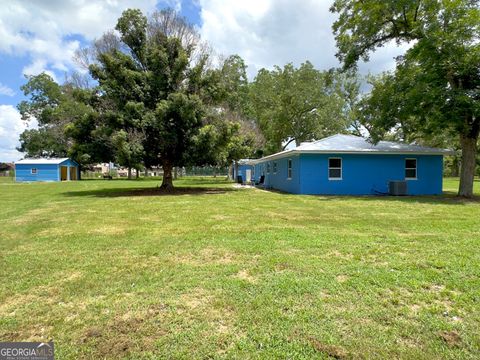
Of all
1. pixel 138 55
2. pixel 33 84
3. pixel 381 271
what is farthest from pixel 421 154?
pixel 33 84

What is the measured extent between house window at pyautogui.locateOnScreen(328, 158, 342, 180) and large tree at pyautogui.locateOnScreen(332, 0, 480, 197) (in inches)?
101

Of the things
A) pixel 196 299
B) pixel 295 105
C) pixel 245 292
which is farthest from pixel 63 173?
pixel 245 292

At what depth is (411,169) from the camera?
702 inches

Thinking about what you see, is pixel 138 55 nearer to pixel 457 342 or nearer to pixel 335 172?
pixel 335 172

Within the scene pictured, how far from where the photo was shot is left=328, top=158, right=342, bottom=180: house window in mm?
17266

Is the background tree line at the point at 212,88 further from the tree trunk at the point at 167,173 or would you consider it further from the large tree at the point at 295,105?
the large tree at the point at 295,105

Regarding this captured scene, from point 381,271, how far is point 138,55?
18.3 metres

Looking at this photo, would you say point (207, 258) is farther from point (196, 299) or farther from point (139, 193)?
point (139, 193)

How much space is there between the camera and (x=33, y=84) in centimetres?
5116

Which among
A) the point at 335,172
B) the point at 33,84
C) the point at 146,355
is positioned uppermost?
the point at 33,84

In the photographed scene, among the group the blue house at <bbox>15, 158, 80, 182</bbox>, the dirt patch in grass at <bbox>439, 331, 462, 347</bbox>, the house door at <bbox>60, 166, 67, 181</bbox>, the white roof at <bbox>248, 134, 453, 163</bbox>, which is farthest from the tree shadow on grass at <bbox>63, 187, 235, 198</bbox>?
the house door at <bbox>60, 166, 67, 181</bbox>

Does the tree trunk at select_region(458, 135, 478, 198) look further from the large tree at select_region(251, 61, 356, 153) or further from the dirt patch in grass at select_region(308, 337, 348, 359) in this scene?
the large tree at select_region(251, 61, 356, 153)

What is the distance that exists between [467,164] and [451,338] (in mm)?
15444

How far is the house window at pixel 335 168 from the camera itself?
17266 mm
